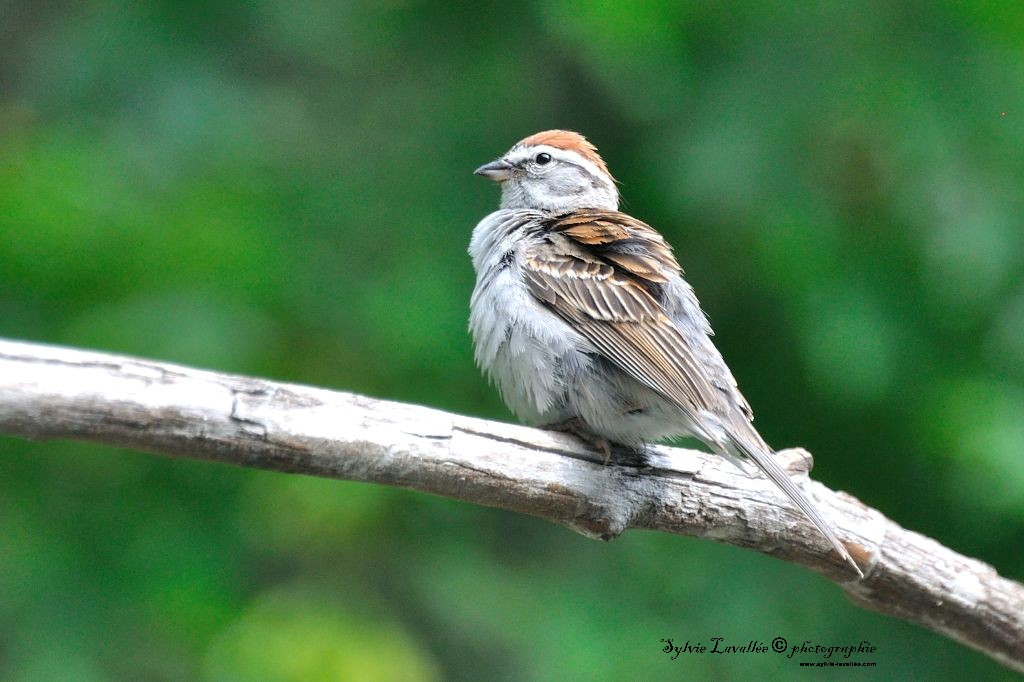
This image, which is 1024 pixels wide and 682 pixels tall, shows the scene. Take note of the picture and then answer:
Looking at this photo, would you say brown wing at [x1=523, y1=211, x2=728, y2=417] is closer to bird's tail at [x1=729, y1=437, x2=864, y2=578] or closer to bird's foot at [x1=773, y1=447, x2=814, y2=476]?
bird's tail at [x1=729, y1=437, x2=864, y2=578]

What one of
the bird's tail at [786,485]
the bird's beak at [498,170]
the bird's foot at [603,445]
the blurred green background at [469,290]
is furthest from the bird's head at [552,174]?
the bird's tail at [786,485]

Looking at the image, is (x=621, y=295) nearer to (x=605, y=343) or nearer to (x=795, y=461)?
(x=605, y=343)

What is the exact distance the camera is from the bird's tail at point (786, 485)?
377 centimetres

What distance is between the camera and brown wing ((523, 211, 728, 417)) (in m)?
4.19

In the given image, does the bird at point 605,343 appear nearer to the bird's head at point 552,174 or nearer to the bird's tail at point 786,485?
the bird's tail at point 786,485

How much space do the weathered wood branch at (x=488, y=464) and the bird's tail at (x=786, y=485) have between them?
1.14 ft

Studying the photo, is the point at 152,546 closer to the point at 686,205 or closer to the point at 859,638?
the point at 686,205

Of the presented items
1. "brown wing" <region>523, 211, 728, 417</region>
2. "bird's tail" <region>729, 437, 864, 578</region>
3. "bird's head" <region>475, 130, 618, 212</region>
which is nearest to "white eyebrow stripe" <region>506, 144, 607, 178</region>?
"bird's head" <region>475, 130, 618, 212</region>

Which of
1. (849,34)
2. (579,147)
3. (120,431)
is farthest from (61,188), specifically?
(849,34)

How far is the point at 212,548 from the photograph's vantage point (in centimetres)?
589

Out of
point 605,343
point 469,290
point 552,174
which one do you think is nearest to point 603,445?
point 605,343

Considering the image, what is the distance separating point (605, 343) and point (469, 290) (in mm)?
2510

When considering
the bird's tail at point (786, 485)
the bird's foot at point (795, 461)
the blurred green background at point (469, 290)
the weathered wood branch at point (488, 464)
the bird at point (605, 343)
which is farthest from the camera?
the blurred green background at point (469, 290)

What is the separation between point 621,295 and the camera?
4.51 metres
